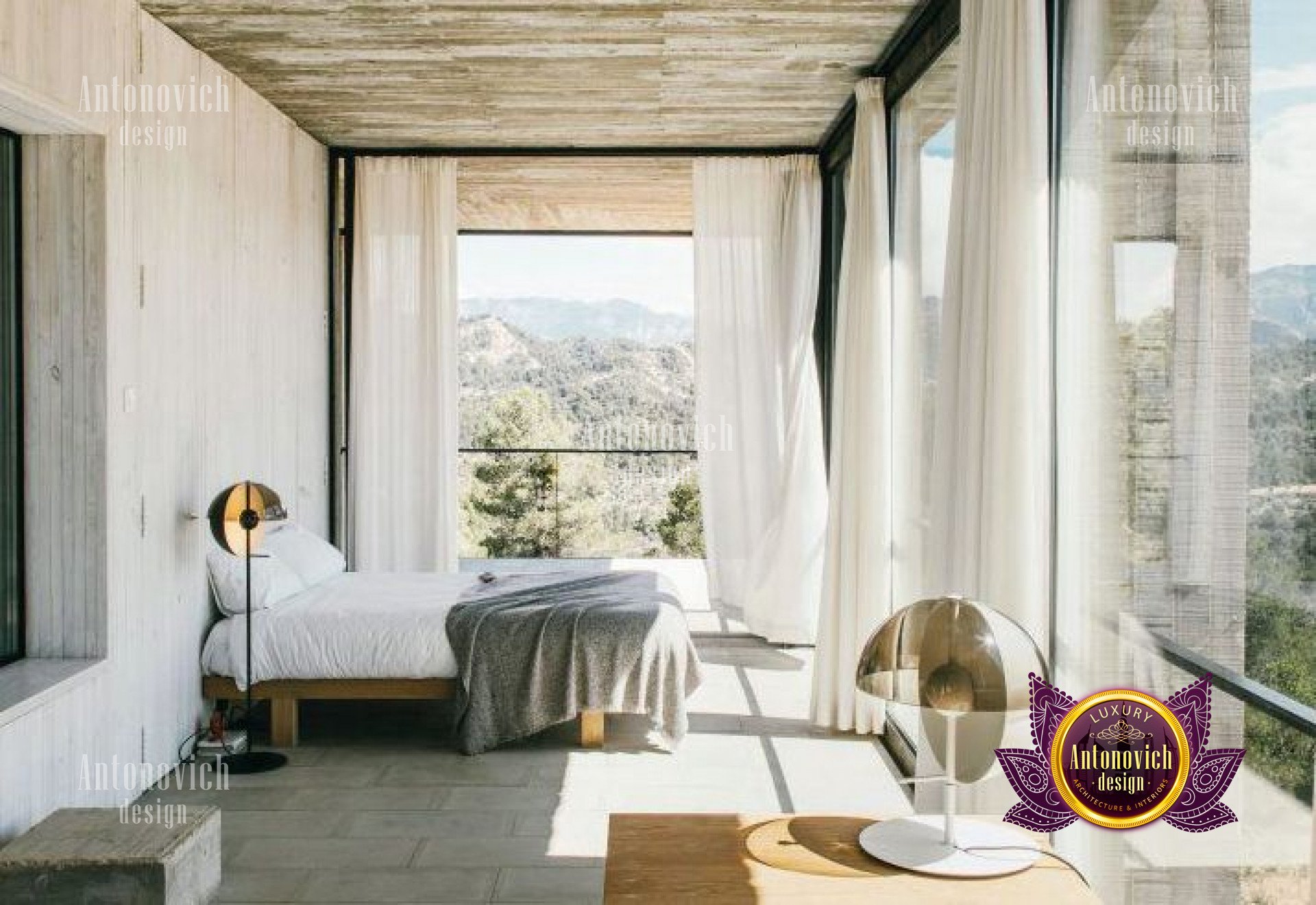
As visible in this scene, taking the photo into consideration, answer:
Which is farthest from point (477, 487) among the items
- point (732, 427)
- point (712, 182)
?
point (712, 182)

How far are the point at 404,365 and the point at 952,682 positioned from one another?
5.25 meters

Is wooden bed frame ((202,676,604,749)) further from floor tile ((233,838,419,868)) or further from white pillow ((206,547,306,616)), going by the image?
floor tile ((233,838,419,868))

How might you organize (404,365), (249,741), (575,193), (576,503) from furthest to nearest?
(576,503), (575,193), (404,365), (249,741)

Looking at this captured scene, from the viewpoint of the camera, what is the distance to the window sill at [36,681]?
10.6 feet

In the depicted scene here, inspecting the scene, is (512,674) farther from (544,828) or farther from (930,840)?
(930,840)

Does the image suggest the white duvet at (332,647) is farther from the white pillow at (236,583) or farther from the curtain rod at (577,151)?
the curtain rod at (577,151)

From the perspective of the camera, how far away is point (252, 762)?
4418 millimetres

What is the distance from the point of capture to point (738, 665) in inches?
240

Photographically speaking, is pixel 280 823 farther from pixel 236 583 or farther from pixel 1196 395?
pixel 1196 395

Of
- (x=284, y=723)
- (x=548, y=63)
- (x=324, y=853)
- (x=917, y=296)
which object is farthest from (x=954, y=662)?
(x=548, y=63)

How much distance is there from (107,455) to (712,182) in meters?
3.89

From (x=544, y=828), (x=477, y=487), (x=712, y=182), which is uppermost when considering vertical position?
(x=712, y=182)

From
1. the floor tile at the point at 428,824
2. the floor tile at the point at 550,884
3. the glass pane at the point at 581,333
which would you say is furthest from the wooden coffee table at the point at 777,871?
the glass pane at the point at 581,333

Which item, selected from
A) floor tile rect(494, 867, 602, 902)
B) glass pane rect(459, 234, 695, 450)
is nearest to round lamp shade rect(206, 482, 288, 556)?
floor tile rect(494, 867, 602, 902)
